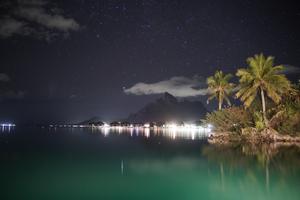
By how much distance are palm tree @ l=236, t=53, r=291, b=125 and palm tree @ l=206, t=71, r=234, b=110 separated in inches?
606

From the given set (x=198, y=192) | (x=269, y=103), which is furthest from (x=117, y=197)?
(x=269, y=103)

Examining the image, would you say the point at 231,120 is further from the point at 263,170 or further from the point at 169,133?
the point at 169,133

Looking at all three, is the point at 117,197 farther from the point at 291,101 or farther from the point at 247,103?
the point at 291,101

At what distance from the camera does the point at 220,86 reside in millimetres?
61562

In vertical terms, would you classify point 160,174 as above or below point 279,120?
below

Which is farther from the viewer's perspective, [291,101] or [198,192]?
[291,101]

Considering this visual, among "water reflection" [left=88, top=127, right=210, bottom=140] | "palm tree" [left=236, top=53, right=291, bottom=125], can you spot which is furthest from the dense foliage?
"water reflection" [left=88, top=127, right=210, bottom=140]

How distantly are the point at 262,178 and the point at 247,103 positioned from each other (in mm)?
27197

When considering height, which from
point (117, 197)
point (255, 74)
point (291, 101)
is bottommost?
point (117, 197)

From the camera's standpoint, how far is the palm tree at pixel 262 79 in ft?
140

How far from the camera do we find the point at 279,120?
4306cm

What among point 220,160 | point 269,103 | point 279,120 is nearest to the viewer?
point 220,160

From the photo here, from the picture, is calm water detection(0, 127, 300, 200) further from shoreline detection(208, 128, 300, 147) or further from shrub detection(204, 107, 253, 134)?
shrub detection(204, 107, 253, 134)

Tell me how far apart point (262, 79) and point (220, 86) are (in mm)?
17803
